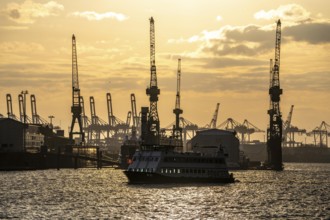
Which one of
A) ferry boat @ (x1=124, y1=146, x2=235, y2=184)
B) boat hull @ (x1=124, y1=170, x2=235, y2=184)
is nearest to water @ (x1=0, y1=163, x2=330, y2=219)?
boat hull @ (x1=124, y1=170, x2=235, y2=184)

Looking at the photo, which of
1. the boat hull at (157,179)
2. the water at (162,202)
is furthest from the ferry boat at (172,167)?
the water at (162,202)

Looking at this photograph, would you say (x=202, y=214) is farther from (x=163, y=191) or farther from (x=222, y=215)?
→ (x=163, y=191)

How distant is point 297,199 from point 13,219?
55.8 metres

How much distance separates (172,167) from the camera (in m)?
166

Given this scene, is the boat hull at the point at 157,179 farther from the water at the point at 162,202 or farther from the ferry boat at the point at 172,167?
the water at the point at 162,202

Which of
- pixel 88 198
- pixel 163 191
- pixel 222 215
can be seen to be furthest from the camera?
pixel 163 191

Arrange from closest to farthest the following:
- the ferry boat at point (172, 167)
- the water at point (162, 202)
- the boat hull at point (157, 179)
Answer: the water at point (162, 202) < the boat hull at point (157, 179) < the ferry boat at point (172, 167)

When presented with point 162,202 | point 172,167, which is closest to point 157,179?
point 172,167

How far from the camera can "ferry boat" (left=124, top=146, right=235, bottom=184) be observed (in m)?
165

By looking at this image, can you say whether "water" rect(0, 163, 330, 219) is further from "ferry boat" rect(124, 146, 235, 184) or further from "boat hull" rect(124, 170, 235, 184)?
"ferry boat" rect(124, 146, 235, 184)

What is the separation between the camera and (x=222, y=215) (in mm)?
108875

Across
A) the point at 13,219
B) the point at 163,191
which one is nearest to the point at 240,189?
the point at 163,191

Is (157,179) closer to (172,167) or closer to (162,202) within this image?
(172,167)

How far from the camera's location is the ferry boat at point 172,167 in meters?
165
